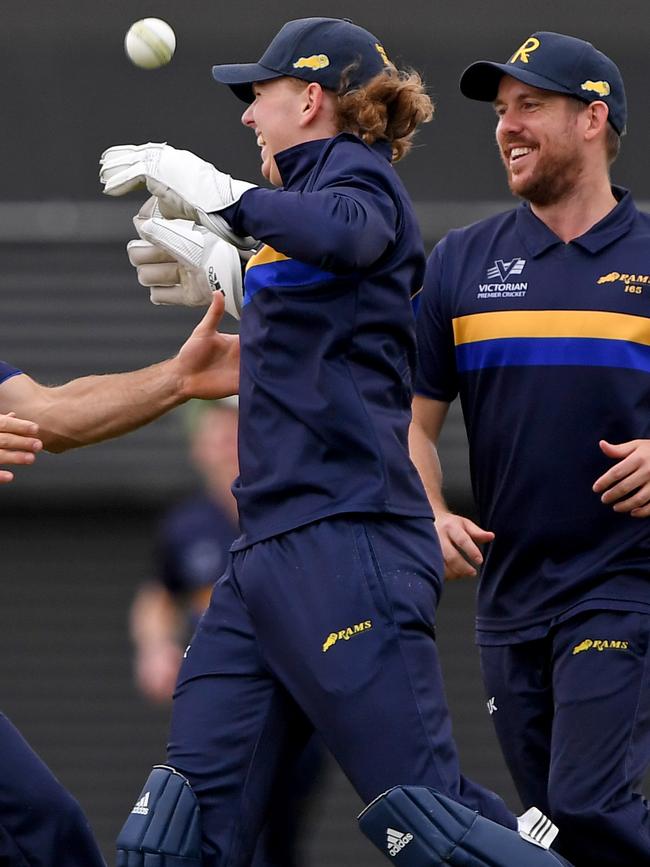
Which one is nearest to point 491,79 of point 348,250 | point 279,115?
point 279,115

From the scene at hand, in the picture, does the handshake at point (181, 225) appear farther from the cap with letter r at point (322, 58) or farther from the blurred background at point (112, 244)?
the blurred background at point (112, 244)

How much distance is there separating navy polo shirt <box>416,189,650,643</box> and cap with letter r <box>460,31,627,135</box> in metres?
0.32

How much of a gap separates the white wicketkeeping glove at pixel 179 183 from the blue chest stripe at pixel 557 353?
931 millimetres

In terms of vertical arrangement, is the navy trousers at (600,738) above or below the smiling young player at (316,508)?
below

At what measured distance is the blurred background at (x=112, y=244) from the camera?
1038cm

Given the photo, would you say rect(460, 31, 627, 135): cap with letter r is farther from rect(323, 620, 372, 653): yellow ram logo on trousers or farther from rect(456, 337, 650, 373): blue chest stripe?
rect(323, 620, 372, 653): yellow ram logo on trousers

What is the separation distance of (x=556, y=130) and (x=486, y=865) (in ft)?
6.99

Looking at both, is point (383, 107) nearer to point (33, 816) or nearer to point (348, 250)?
point (348, 250)

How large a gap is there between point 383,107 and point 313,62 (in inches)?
8.0

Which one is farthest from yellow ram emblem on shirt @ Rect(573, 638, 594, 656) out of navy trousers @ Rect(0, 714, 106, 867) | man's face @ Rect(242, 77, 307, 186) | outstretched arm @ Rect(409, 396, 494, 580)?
man's face @ Rect(242, 77, 307, 186)

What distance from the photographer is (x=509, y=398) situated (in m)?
5.15

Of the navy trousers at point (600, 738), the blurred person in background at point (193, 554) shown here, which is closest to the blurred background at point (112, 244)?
the blurred person in background at point (193, 554)

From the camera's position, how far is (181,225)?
189 inches

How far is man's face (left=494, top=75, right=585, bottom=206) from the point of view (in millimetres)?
5207
